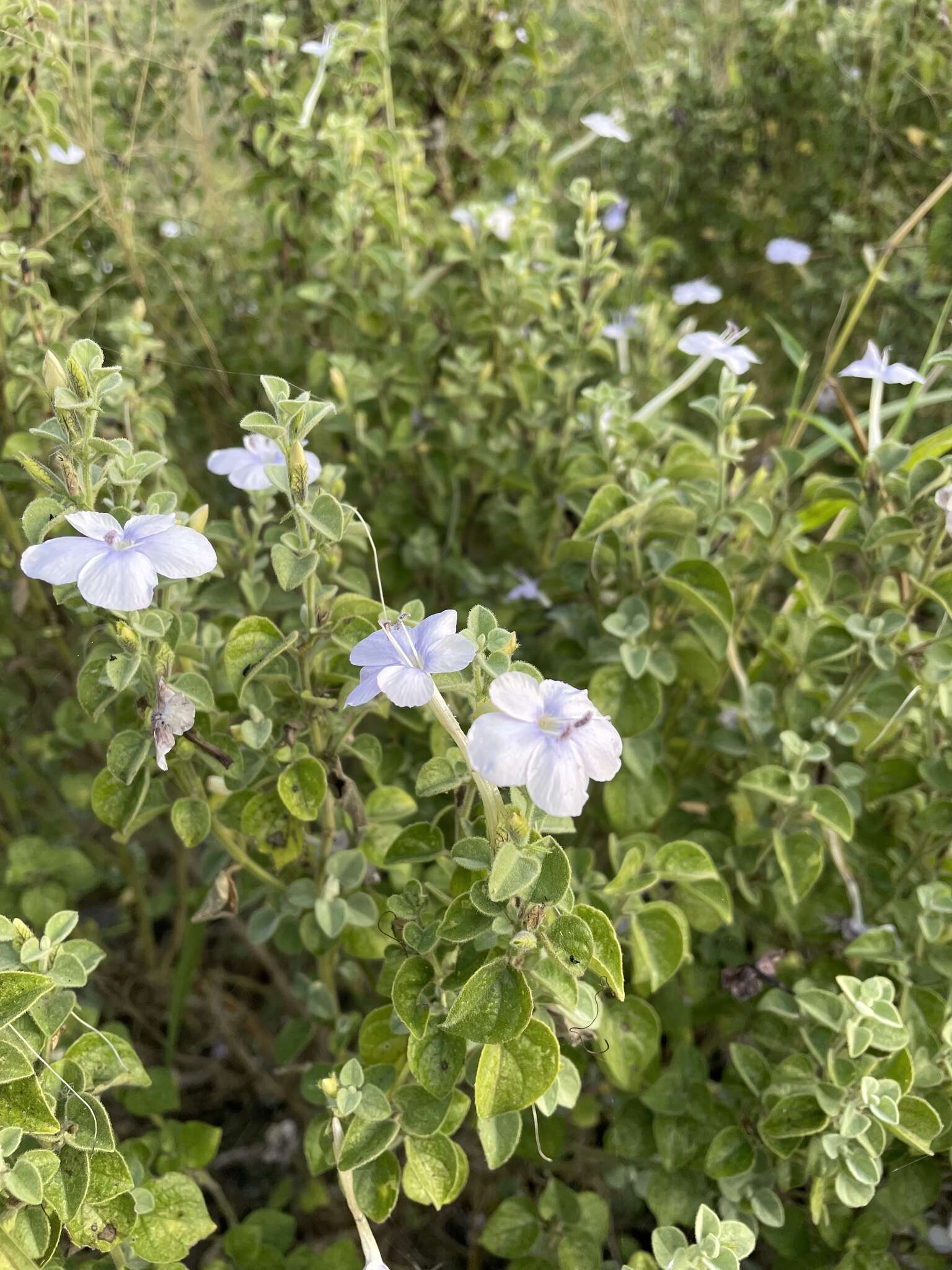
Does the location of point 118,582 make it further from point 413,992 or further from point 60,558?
point 413,992

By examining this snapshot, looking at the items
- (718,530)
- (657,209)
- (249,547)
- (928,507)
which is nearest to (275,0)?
(657,209)

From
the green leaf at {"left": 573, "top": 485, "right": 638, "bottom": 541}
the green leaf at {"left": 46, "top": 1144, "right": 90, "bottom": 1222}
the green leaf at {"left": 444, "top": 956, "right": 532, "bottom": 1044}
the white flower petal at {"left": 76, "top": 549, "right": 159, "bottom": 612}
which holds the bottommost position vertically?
the green leaf at {"left": 46, "top": 1144, "right": 90, "bottom": 1222}

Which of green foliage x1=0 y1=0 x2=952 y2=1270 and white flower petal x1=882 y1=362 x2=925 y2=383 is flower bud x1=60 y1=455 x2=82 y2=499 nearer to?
green foliage x1=0 y1=0 x2=952 y2=1270

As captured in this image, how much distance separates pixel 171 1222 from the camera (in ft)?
3.35

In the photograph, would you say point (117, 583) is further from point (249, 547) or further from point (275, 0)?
point (275, 0)

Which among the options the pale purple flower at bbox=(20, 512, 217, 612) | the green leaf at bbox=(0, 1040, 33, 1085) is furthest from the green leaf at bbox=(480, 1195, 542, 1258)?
the pale purple flower at bbox=(20, 512, 217, 612)

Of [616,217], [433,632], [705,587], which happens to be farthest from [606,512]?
[616,217]

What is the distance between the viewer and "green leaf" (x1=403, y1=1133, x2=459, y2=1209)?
1005mm

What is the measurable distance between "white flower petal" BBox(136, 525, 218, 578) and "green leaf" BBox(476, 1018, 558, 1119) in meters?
0.50

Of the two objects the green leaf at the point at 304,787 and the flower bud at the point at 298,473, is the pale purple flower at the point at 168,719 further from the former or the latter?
the flower bud at the point at 298,473

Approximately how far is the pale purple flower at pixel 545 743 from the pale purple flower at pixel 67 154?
149cm

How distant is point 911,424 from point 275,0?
5.59 feet

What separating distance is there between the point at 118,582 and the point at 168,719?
183 millimetres

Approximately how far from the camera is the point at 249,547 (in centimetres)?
127
